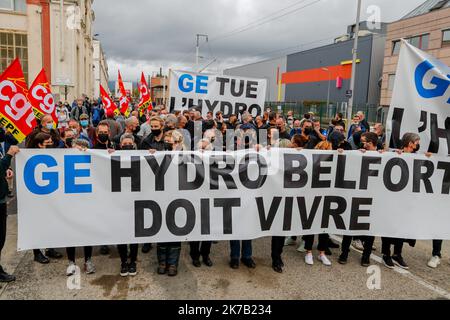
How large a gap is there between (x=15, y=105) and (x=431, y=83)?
6114 millimetres

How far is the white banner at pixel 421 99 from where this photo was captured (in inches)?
191

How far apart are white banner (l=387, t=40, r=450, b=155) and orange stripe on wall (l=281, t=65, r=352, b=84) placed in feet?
138

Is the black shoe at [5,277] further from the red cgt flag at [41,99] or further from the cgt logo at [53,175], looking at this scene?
the red cgt flag at [41,99]

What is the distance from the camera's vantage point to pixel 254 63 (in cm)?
7319

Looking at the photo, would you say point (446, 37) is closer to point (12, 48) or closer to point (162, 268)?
point (12, 48)

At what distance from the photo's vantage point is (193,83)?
8.35 metres

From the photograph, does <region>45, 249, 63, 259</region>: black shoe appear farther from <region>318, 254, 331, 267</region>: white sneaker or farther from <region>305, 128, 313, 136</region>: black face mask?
<region>305, 128, 313, 136</region>: black face mask

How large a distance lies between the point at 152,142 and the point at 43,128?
1.89 m

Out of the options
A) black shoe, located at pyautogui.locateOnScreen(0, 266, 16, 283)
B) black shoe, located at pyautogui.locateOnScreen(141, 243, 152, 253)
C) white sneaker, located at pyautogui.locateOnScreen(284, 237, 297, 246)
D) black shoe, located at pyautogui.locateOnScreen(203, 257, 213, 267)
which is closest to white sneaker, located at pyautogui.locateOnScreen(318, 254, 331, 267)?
white sneaker, located at pyautogui.locateOnScreen(284, 237, 297, 246)

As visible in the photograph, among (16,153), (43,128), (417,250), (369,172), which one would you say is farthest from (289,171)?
(43,128)

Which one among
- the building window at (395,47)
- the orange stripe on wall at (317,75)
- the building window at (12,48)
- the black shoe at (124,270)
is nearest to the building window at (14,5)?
the building window at (12,48)

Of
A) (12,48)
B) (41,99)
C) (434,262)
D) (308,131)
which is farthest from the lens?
(12,48)

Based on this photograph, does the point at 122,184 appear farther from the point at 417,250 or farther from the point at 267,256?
the point at 417,250

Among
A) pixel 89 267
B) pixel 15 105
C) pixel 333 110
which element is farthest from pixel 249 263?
pixel 333 110
